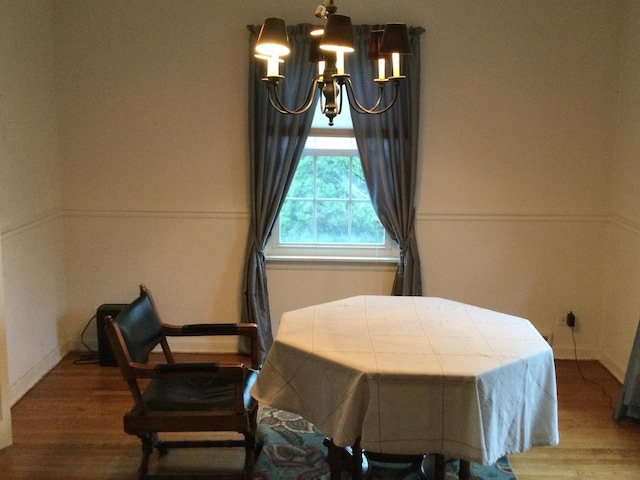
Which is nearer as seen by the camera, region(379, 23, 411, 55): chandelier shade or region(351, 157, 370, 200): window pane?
region(379, 23, 411, 55): chandelier shade

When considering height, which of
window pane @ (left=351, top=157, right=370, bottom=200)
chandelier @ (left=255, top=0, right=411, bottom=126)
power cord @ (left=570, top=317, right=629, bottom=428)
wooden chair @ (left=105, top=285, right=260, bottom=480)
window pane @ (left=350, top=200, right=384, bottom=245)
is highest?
chandelier @ (left=255, top=0, right=411, bottom=126)

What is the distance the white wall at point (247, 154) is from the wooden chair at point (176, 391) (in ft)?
4.38

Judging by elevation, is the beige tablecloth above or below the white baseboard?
above

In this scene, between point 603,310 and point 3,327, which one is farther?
→ point 603,310

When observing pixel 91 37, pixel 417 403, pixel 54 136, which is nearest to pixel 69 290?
pixel 54 136

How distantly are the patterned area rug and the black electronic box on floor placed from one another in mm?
1359

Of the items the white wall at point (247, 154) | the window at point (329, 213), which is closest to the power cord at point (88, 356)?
the white wall at point (247, 154)

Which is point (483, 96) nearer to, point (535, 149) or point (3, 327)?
point (535, 149)

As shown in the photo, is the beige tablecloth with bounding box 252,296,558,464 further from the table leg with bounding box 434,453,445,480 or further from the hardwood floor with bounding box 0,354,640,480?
the hardwood floor with bounding box 0,354,640,480

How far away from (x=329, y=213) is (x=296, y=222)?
24 centimetres

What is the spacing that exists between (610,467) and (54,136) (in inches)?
149

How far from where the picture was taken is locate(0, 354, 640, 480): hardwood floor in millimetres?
3018

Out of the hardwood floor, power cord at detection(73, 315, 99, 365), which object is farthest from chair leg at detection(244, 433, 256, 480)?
power cord at detection(73, 315, 99, 365)

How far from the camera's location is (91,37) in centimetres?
412
